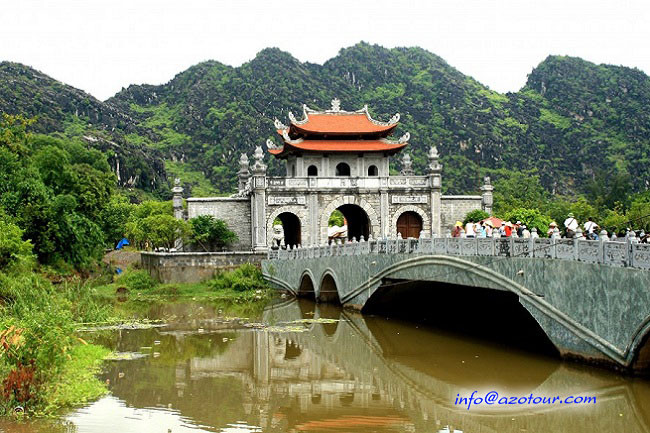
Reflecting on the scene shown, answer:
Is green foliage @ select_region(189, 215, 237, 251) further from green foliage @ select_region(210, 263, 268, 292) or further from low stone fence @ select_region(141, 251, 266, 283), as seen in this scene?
green foliage @ select_region(210, 263, 268, 292)

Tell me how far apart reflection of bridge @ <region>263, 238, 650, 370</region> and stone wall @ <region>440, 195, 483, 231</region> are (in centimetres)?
1807

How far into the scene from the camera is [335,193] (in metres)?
40.8

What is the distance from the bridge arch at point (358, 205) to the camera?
40.7m

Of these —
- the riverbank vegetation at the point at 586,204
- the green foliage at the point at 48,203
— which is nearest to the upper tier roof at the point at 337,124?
the riverbank vegetation at the point at 586,204

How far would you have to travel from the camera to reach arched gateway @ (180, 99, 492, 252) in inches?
1588

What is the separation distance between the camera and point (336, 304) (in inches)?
1204

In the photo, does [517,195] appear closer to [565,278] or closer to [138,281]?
[138,281]

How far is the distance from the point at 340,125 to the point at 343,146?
1555 mm

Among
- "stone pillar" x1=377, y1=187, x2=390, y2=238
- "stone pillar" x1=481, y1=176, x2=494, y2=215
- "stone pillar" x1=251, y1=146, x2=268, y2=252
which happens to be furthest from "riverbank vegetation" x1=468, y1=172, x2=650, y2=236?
"stone pillar" x1=251, y1=146, x2=268, y2=252

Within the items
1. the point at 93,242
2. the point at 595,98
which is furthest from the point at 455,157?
the point at 93,242

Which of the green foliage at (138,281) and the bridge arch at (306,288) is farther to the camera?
the green foliage at (138,281)

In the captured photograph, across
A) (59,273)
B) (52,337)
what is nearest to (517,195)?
(59,273)

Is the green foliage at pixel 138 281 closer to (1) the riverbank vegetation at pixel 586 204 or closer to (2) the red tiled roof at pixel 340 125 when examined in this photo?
(2) the red tiled roof at pixel 340 125

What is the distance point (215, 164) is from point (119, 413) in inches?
2863
